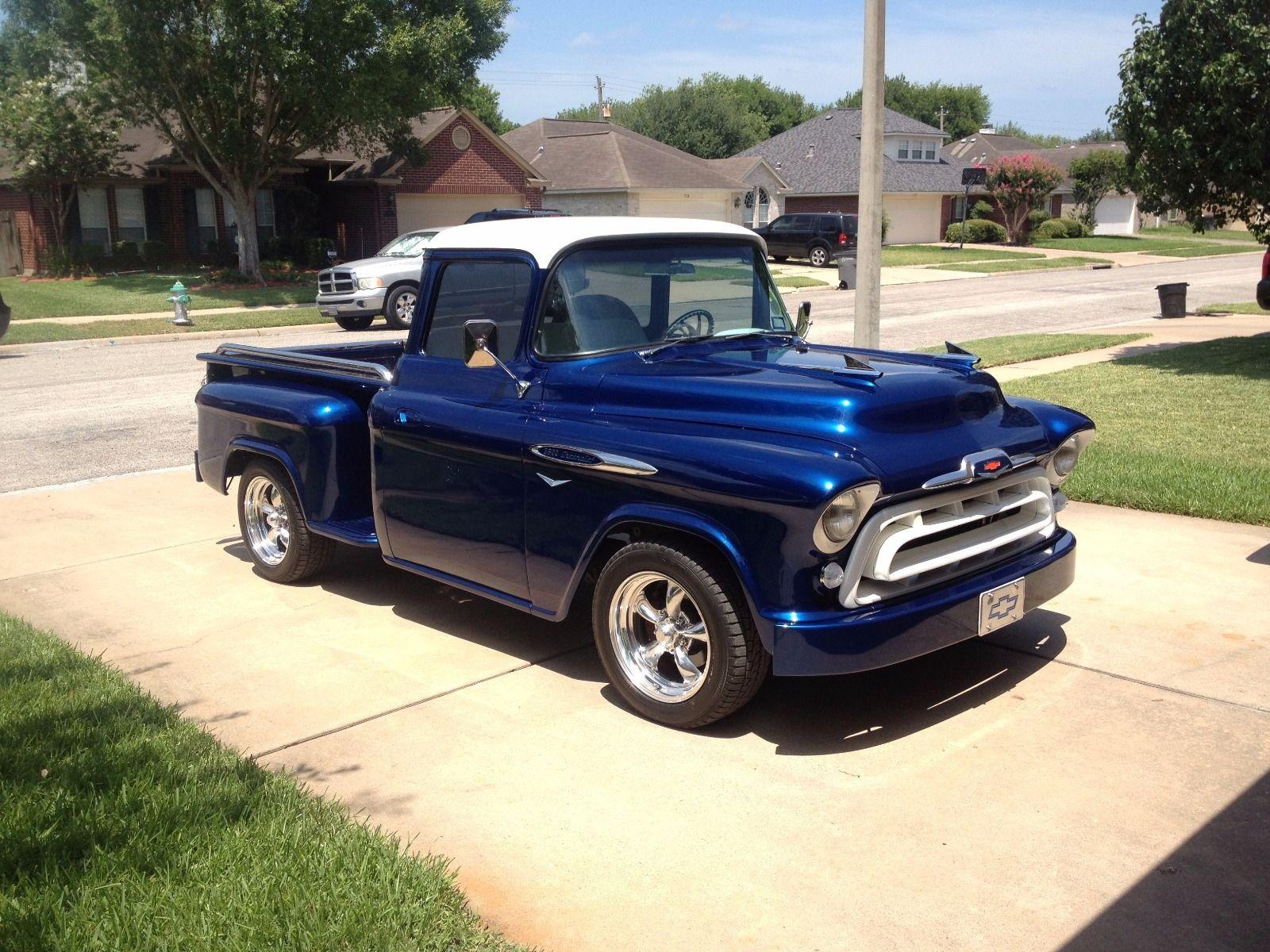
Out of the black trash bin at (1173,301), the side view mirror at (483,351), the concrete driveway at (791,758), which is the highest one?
the side view mirror at (483,351)

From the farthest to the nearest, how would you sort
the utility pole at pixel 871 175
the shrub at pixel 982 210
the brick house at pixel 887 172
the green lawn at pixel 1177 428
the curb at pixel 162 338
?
the shrub at pixel 982 210, the brick house at pixel 887 172, the curb at pixel 162 338, the utility pole at pixel 871 175, the green lawn at pixel 1177 428

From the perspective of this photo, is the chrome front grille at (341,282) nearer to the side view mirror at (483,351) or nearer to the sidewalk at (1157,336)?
the sidewalk at (1157,336)

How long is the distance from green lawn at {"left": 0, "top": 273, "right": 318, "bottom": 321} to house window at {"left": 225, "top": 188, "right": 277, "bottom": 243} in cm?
409

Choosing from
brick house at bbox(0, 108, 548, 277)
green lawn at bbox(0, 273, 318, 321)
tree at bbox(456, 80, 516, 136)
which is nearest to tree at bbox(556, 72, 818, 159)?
tree at bbox(456, 80, 516, 136)

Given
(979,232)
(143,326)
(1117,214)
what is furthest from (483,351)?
(1117,214)

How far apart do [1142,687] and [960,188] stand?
56.2m

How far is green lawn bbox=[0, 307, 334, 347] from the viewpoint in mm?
21234

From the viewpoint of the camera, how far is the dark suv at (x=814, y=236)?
130ft

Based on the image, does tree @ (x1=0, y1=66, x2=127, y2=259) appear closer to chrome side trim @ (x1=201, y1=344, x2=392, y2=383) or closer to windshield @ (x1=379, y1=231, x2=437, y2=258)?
windshield @ (x1=379, y1=231, x2=437, y2=258)

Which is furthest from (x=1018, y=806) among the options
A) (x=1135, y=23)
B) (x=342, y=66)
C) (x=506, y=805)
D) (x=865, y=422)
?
(x=342, y=66)

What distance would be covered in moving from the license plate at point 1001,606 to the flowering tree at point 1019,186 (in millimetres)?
53893

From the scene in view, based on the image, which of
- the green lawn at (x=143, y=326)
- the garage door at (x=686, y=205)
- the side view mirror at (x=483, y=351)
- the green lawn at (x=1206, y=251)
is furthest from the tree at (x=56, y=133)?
the green lawn at (x=1206, y=251)

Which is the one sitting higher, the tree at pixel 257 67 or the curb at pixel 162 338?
the tree at pixel 257 67

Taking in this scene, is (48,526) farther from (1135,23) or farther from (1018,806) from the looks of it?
(1135,23)
